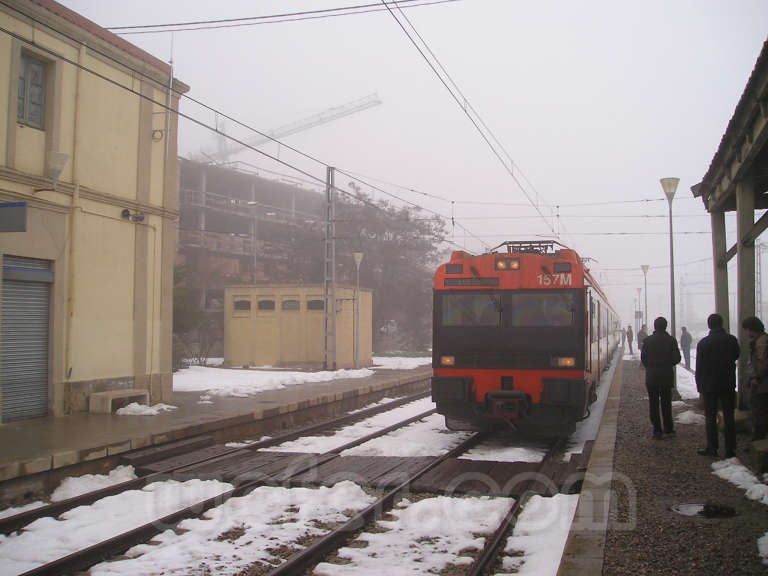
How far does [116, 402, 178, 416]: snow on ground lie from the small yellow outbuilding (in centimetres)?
1228

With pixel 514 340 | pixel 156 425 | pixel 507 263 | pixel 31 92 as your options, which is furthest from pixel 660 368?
pixel 31 92

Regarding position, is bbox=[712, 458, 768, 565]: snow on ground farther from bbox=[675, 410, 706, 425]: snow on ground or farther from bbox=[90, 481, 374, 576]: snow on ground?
bbox=[90, 481, 374, 576]: snow on ground

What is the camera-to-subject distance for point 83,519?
640 centimetres

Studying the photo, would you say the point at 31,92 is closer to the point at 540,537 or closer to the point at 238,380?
the point at 238,380

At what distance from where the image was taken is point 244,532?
5.89m

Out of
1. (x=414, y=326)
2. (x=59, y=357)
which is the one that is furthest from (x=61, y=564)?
(x=414, y=326)

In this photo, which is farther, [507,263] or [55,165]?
[55,165]

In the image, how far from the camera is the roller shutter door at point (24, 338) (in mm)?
10367

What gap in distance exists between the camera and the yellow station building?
1052 centimetres

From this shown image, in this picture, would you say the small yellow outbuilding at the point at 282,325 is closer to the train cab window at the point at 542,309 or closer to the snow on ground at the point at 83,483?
the train cab window at the point at 542,309

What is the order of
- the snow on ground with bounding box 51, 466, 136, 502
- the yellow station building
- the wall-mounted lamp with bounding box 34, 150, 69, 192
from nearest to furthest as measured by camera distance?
the snow on ground with bounding box 51, 466, 136, 502, the yellow station building, the wall-mounted lamp with bounding box 34, 150, 69, 192

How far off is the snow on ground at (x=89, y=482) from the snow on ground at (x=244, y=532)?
2.06 metres

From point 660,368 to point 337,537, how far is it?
18.4 feet

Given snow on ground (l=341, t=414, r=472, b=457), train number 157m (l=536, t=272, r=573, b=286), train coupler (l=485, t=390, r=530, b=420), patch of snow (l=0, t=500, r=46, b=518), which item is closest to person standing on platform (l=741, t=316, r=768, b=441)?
train number 157m (l=536, t=272, r=573, b=286)
